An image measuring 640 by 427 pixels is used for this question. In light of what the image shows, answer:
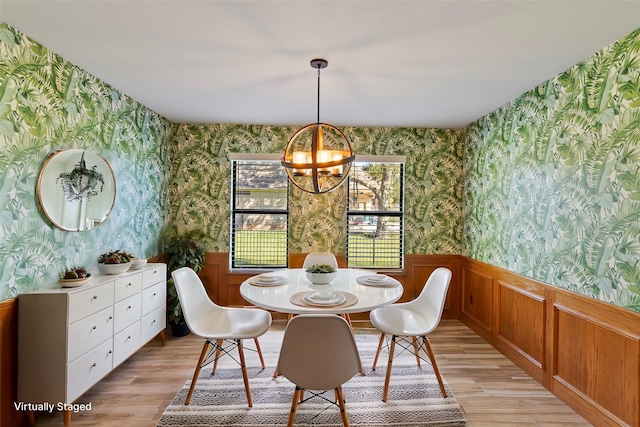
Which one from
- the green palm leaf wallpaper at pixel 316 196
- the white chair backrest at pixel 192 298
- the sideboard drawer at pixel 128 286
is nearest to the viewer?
the white chair backrest at pixel 192 298

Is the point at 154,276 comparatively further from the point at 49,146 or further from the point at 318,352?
the point at 318,352

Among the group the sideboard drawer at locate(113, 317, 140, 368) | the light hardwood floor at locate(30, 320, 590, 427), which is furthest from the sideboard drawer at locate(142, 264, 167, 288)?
the light hardwood floor at locate(30, 320, 590, 427)

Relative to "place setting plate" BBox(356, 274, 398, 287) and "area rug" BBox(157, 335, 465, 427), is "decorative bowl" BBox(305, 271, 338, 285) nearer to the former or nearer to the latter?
"place setting plate" BBox(356, 274, 398, 287)

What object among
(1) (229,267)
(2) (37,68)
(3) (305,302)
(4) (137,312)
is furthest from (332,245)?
(2) (37,68)

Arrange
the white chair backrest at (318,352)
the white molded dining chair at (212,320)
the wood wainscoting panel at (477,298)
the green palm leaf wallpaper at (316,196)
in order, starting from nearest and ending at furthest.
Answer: the white chair backrest at (318,352)
the white molded dining chair at (212,320)
the wood wainscoting panel at (477,298)
the green palm leaf wallpaper at (316,196)

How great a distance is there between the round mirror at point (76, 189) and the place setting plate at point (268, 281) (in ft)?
4.53

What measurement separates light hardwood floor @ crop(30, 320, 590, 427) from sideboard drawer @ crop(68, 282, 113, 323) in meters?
0.69

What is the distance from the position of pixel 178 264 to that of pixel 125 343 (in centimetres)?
107

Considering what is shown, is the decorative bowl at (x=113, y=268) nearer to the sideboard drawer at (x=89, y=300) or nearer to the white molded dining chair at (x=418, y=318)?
the sideboard drawer at (x=89, y=300)

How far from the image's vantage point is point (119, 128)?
282 centimetres

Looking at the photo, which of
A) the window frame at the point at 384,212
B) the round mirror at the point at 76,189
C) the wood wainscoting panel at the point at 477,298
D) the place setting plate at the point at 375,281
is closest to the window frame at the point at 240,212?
the window frame at the point at 384,212

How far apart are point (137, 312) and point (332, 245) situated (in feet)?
7.05

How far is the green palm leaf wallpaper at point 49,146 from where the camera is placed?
1.81 meters

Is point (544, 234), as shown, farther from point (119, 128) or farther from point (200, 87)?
point (119, 128)
